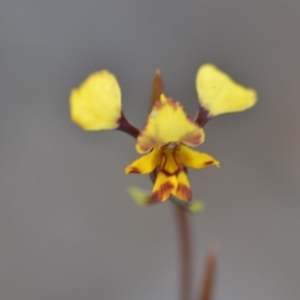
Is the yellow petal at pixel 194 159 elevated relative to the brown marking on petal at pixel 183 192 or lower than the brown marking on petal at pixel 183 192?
elevated

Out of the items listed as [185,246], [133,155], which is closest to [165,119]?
[185,246]

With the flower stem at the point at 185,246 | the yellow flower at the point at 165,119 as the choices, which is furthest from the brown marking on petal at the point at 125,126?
the flower stem at the point at 185,246

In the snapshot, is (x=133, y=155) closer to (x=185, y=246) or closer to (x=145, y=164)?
(x=185, y=246)

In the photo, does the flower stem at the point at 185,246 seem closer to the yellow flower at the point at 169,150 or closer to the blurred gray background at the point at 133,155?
the yellow flower at the point at 169,150

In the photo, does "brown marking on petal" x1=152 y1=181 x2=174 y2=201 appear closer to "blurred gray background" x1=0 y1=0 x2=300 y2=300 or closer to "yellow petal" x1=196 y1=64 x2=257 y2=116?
"yellow petal" x1=196 y1=64 x2=257 y2=116

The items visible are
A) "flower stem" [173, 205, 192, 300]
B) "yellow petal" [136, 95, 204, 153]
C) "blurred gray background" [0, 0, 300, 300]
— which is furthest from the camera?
"blurred gray background" [0, 0, 300, 300]

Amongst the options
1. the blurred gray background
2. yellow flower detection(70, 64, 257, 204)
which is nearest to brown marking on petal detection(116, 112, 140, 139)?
yellow flower detection(70, 64, 257, 204)

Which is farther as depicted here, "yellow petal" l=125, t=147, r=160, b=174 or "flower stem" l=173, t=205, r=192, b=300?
"flower stem" l=173, t=205, r=192, b=300
